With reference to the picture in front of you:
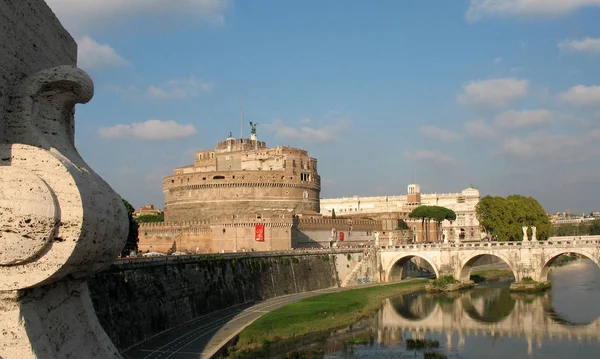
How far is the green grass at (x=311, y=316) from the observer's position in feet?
85.1

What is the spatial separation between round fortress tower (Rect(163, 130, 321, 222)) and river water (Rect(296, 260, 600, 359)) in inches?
870

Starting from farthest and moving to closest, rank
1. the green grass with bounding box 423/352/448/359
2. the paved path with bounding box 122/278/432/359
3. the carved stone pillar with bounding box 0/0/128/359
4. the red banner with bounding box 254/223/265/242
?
the red banner with bounding box 254/223/265/242, the green grass with bounding box 423/352/448/359, the paved path with bounding box 122/278/432/359, the carved stone pillar with bounding box 0/0/128/359

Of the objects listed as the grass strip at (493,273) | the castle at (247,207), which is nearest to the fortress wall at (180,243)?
the castle at (247,207)

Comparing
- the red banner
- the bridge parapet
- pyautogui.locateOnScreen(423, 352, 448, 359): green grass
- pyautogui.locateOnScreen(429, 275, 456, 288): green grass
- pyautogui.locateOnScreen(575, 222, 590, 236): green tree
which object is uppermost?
pyautogui.locateOnScreen(575, 222, 590, 236): green tree

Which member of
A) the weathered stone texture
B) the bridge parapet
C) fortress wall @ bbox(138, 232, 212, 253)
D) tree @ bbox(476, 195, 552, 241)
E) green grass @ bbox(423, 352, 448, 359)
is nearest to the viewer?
the weathered stone texture

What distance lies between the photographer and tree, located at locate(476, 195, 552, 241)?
186ft

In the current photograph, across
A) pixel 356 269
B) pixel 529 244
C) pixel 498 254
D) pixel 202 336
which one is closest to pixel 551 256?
pixel 529 244

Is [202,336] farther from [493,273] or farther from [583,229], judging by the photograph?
[583,229]

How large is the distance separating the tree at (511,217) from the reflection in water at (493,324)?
1044cm

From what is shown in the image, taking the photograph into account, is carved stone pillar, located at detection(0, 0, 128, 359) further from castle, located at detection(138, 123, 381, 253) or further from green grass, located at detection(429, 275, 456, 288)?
castle, located at detection(138, 123, 381, 253)

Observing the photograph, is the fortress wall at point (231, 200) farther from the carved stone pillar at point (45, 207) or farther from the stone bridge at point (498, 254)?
the carved stone pillar at point (45, 207)

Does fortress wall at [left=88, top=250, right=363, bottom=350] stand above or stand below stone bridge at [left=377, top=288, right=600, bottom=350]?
above

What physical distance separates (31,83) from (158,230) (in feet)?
155

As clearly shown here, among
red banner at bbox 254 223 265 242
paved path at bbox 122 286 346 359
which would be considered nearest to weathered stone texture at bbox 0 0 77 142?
paved path at bbox 122 286 346 359
